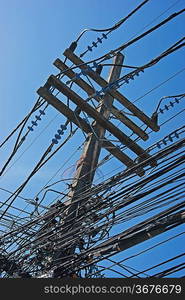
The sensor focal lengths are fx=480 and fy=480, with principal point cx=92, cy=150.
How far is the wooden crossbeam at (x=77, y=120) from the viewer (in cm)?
793

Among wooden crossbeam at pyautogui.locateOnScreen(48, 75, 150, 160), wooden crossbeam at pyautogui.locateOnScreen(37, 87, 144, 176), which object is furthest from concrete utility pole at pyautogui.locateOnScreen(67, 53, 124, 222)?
wooden crossbeam at pyautogui.locateOnScreen(48, 75, 150, 160)

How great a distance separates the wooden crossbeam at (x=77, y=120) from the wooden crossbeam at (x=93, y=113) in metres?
0.19

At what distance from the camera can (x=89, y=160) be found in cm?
798

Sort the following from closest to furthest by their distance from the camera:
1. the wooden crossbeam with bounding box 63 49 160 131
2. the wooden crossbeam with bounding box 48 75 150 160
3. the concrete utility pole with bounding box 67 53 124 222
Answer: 1. the concrete utility pole with bounding box 67 53 124 222
2. the wooden crossbeam with bounding box 48 75 150 160
3. the wooden crossbeam with bounding box 63 49 160 131

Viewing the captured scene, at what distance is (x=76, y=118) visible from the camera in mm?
8094

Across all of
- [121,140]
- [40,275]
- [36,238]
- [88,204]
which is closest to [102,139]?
[121,140]

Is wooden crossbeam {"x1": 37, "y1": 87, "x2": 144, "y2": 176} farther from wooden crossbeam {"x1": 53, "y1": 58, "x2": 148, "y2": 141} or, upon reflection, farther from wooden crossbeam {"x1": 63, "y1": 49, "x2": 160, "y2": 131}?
wooden crossbeam {"x1": 63, "y1": 49, "x2": 160, "y2": 131}

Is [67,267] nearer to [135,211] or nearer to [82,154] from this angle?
[135,211]

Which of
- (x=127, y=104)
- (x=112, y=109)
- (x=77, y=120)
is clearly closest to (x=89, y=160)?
(x=77, y=120)

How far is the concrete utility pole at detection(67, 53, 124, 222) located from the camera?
Answer: 742 cm

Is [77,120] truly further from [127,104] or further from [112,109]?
[127,104]

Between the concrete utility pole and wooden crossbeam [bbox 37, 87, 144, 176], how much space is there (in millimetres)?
135

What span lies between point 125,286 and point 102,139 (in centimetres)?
375

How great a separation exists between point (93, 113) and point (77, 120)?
0.33 meters
